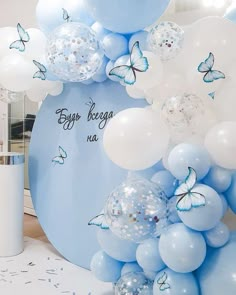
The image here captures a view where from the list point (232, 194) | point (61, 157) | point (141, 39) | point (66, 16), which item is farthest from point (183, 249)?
point (66, 16)

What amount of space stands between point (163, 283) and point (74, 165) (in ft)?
2.62

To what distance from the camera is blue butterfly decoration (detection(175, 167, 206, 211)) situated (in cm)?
114

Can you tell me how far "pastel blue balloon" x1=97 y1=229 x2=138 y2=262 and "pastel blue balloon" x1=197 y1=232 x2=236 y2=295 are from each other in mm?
255

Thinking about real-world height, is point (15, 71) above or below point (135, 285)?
above

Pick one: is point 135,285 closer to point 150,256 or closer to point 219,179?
point 150,256

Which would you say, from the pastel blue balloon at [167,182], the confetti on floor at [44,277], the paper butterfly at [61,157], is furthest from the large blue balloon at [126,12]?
the confetti on floor at [44,277]

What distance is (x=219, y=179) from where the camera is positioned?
122cm

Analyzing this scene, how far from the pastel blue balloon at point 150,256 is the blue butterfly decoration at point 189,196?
0.19m

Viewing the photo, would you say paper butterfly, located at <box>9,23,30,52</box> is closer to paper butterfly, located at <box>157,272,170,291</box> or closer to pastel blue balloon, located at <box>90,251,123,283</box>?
pastel blue balloon, located at <box>90,251,123,283</box>

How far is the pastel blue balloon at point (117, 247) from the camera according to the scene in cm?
137

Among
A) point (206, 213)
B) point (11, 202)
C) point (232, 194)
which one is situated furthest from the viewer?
point (11, 202)

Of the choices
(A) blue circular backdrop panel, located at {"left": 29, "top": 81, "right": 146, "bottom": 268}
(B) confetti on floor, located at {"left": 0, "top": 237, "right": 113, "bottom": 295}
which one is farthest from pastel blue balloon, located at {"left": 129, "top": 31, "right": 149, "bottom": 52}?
(B) confetti on floor, located at {"left": 0, "top": 237, "right": 113, "bottom": 295}

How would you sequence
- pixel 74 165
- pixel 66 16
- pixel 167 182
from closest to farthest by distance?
pixel 167 182 → pixel 66 16 → pixel 74 165

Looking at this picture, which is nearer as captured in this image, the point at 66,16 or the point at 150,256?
the point at 150,256
